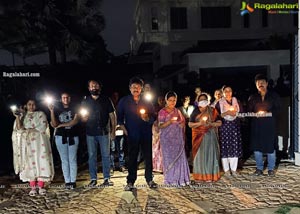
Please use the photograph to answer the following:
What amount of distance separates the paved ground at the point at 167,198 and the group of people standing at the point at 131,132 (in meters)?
0.22

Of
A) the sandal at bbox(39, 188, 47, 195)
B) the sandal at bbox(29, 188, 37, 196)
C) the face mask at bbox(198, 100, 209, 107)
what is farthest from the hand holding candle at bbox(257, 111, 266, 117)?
the sandal at bbox(29, 188, 37, 196)

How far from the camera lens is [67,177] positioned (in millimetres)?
5625

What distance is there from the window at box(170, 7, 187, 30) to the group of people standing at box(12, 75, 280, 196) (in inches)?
773

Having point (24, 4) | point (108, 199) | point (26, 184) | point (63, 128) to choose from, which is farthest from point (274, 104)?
point (24, 4)

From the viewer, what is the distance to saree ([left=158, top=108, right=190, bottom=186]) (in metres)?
5.54

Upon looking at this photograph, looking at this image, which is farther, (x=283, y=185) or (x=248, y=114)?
(x=248, y=114)

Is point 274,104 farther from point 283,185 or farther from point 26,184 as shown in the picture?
point 26,184

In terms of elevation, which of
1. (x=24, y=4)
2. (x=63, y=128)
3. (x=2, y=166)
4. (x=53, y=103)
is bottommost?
(x=2, y=166)

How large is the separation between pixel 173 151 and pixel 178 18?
815 inches

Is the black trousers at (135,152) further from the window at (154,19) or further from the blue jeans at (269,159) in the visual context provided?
the window at (154,19)

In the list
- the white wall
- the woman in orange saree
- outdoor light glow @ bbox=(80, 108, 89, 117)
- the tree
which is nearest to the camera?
outdoor light glow @ bbox=(80, 108, 89, 117)

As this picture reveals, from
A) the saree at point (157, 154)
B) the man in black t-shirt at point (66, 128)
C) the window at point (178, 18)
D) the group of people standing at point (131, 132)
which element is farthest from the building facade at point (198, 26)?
the man in black t-shirt at point (66, 128)

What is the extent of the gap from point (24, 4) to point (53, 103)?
836cm

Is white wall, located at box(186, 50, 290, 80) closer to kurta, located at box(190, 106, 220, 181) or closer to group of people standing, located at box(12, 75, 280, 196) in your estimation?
group of people standing, located at box(12, 75, 280, 196)
